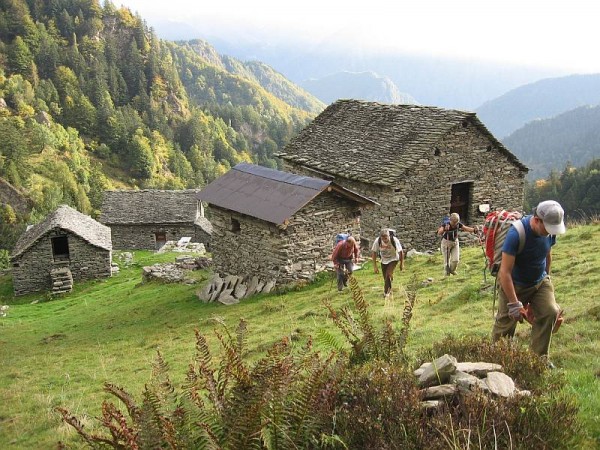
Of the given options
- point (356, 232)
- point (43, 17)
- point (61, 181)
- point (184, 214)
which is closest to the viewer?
point (356, 232)

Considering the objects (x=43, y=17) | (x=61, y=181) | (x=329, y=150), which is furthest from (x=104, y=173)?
(x=329, y=150)

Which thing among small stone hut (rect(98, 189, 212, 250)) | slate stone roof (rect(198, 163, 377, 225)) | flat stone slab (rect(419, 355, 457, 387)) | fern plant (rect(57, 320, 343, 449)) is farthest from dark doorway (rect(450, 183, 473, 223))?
small stone hut (rect(98, 189, 212, 250))

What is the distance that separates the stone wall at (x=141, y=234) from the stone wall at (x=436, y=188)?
105 ft

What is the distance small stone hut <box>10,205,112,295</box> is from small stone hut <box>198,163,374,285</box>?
Answer: 19289 mm

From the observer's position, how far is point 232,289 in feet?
61.0

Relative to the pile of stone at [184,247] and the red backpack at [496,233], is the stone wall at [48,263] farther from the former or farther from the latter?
the red backpack at [496,233]

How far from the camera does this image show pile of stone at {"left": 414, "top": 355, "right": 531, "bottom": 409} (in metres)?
4.91

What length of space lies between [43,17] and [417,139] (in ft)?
457

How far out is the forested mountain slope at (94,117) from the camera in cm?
8669

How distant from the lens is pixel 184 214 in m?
52.5

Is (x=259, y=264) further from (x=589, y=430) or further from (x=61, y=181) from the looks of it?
(x=61, y=181)

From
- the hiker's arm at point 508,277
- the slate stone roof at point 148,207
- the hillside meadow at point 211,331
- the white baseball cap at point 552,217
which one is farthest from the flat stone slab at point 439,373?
the slate stone roof at point 148,207

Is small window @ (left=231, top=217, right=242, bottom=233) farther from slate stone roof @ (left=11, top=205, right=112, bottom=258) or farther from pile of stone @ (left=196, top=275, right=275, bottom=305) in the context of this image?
slate stone roof @ (left=11, top=205, right=112, bottom=258)

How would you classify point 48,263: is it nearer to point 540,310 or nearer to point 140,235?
point 140,235
